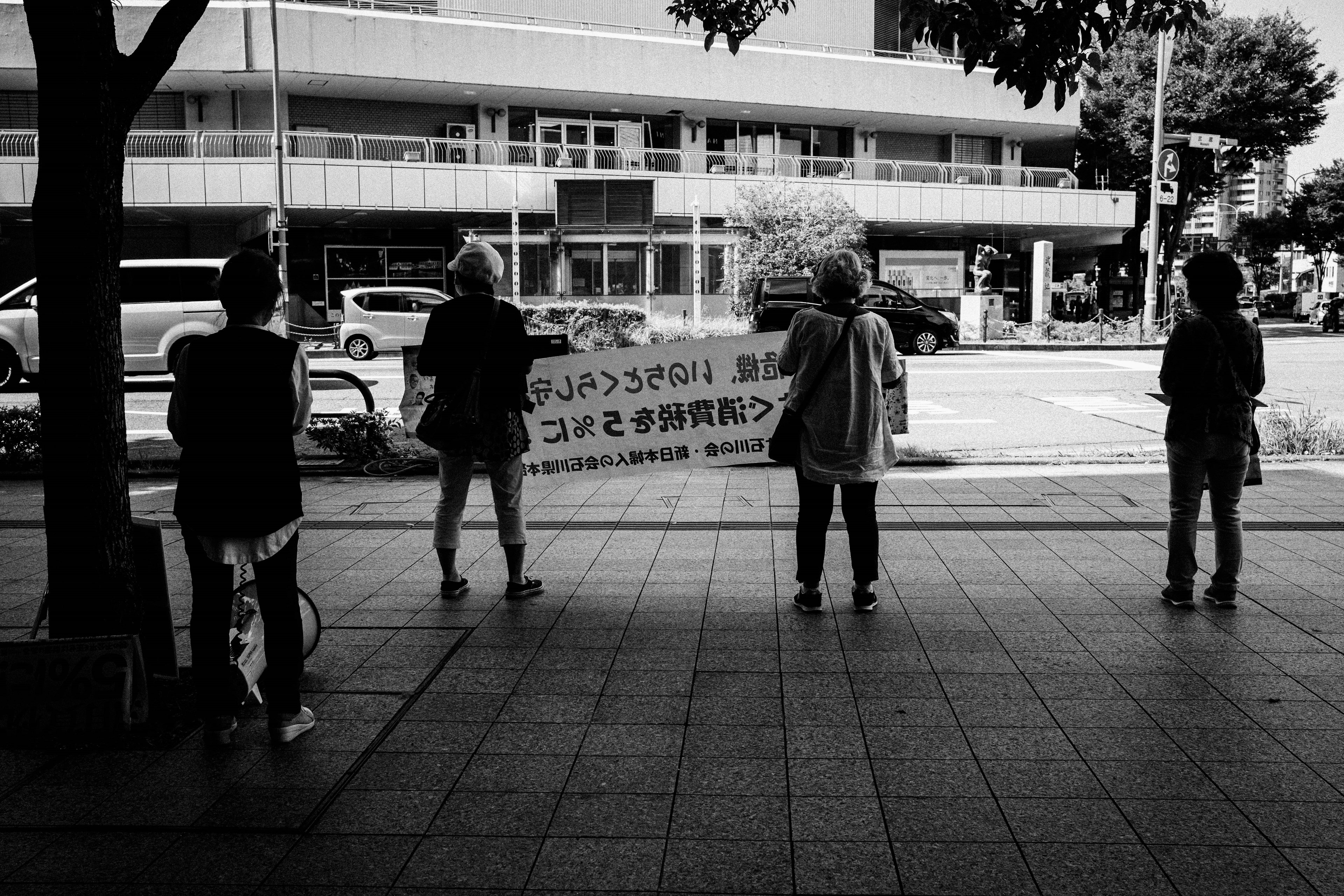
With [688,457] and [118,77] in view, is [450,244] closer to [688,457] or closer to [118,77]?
[688,457]

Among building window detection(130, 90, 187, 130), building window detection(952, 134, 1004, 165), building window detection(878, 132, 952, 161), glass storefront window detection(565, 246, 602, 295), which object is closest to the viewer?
building window detection(130, 90, 187, 130)

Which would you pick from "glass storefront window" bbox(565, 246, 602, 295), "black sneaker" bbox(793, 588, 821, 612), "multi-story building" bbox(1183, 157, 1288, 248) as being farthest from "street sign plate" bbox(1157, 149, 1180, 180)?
"multi-story building" bbox(1183, 157, 1288, 248)

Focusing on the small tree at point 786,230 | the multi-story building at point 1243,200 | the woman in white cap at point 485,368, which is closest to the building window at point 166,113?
the small tree at point 786,230

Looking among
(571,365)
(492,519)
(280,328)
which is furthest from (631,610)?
(280,328)

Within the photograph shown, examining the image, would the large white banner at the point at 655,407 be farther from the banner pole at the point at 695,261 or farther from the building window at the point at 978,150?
the building window at the point at 978,150

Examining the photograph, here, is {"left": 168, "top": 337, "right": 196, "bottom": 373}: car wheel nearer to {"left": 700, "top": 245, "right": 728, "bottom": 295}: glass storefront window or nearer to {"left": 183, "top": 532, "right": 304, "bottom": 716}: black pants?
{"left": 183, "top": 532, "right": 304, "bottom": 716}: black pants

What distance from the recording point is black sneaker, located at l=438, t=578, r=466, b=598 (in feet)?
20.0

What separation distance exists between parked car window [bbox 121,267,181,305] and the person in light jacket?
1746 centimetres

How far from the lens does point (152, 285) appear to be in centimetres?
1947

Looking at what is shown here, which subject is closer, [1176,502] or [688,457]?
[1176,502]

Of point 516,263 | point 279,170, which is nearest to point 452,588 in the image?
point 279,170

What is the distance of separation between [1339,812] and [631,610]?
10.6 ft

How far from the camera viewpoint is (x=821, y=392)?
18.5 feet

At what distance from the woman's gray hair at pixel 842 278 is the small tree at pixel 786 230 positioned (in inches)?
1031
